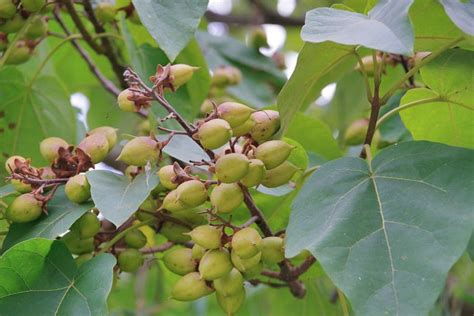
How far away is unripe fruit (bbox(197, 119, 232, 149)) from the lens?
1.20 metres

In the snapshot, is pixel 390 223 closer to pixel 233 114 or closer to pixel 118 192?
pixel 233 114

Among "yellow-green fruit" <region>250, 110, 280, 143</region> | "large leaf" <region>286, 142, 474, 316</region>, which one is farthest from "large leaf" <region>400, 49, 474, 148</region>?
"yellow-green fruit" <region>250, 110, 280, 143</region>

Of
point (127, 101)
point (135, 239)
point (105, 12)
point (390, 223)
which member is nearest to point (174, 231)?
point (135, 239)

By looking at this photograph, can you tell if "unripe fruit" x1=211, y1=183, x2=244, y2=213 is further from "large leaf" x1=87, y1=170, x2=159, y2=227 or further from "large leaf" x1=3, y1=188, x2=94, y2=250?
"large leaf" x1=3, y1=188, x2=94, y2=250

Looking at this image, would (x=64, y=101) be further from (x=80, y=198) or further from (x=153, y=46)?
(x=80, y=198)

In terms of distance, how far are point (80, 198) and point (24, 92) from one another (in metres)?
0.71

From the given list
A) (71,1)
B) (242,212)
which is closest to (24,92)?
(71,1)

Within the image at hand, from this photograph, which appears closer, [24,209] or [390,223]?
[390,223]

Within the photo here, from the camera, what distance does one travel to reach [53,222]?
4.32 feet

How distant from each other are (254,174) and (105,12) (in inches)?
28.2

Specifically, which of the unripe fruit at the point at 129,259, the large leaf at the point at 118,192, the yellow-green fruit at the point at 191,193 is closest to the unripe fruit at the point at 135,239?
the unripe fruit at the point at 129,259

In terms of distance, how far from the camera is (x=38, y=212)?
1.31 meters

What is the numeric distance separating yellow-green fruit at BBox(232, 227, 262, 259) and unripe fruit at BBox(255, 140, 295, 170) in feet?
0.34

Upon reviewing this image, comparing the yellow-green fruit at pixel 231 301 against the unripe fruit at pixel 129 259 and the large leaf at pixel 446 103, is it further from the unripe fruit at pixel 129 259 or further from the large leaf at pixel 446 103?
the large leaf at pixel 446 103
